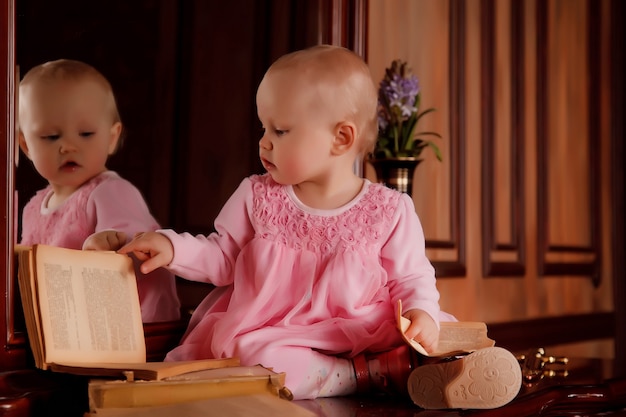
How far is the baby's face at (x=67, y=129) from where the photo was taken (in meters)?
1.25

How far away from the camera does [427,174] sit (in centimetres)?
226

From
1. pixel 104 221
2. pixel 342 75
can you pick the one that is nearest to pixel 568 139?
pixel 342 75

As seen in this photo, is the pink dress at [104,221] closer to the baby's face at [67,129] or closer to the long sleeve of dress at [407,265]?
the baby's face at [67,129]

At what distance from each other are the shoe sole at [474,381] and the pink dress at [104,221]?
484 millimetres

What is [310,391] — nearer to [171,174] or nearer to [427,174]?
[171,174]

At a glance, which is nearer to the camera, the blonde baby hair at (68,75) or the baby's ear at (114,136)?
the blonde baby hair at (68,75)

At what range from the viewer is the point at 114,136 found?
1.43 metres

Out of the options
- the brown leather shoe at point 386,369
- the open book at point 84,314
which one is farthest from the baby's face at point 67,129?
the brown leather shoe at point 386,369

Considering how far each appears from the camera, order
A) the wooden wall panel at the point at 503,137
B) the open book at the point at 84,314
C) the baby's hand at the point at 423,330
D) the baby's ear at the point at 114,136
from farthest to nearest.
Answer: the wooden wall panel at the point at 503,137 → the baby's ear at the point at 114,136 → the baby's hand at the point at 423,330 → the open book at the point at 84,314

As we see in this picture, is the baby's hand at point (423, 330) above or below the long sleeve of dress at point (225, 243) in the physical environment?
below

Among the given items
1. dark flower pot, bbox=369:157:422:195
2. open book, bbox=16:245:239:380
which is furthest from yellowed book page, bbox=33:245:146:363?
dark flower pot, bbox=369:157:422:195

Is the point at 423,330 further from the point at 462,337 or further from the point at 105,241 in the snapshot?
the point at 105,241

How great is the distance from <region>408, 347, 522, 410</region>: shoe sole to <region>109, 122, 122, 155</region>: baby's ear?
1.99ft

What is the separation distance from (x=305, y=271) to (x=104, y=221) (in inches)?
12.5
